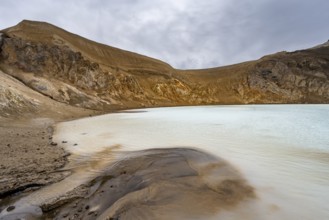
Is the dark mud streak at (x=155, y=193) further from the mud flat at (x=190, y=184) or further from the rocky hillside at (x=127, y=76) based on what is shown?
the rocky hillside at (x=127, y=76)

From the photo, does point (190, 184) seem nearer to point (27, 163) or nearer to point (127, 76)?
point (27, 163)

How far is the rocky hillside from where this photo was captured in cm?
3084

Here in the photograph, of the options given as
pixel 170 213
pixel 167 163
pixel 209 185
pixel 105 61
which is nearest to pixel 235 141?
pixel 167 163

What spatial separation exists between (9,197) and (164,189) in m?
3.00

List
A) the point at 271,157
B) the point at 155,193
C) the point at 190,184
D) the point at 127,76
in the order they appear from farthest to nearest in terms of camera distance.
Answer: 1. the point at 127,76
2. the point at 271,157
3. the point at 190,184
4. the point at 155,193

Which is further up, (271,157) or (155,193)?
(155,193)

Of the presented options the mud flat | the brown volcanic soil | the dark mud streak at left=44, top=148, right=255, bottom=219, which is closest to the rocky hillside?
the brown volcanic soil

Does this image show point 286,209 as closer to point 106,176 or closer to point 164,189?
point 164,189

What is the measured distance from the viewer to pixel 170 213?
416 centimetres

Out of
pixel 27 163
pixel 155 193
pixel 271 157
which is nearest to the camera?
pixel 155 193

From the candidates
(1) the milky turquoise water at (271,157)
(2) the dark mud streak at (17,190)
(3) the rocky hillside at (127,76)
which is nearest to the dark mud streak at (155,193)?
(1) the milky turquoise water at (271,157)

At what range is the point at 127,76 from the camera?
1690 inches

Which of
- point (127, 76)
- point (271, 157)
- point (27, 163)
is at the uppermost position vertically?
point (127, 76)

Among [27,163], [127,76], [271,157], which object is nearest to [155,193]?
[27,163]
